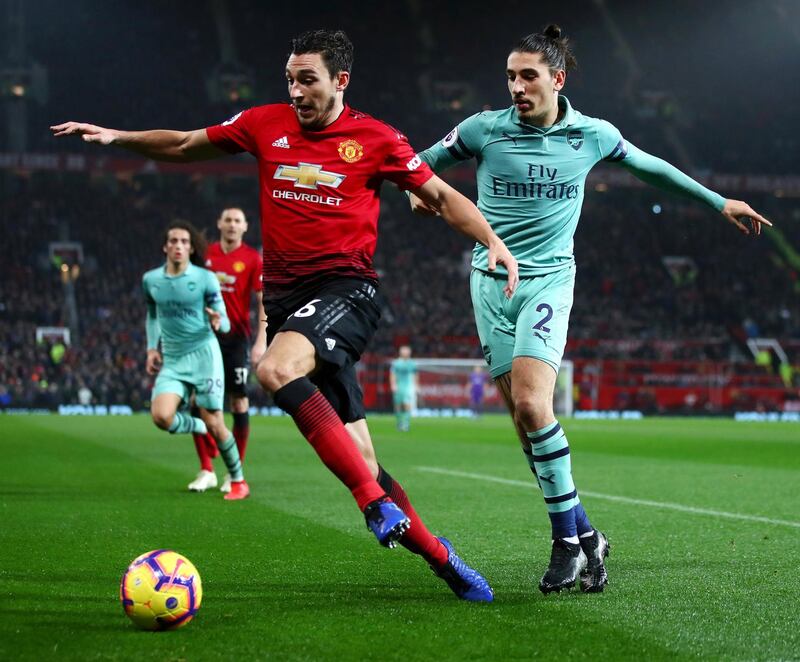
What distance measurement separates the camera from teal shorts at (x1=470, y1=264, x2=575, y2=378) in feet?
17.0

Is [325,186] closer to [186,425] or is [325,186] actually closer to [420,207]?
[420,207]

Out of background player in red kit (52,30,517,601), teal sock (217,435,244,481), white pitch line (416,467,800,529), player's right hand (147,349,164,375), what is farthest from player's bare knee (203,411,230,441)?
background player in red kit (52,30,517,601)

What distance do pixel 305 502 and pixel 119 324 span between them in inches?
1163

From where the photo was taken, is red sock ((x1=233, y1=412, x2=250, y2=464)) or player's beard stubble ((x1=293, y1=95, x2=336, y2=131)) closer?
player's beard stubble ((x1=293, y1=95, x2=336, y2=131))

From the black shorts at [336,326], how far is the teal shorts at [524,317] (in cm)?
67

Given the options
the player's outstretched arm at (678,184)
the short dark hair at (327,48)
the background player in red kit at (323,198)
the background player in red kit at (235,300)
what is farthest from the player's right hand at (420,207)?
the background player in red kit at (235,300)

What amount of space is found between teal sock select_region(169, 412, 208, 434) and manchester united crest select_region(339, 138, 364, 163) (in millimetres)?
5189

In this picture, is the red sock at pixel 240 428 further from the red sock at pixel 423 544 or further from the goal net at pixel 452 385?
the goal net at pixel 452 385

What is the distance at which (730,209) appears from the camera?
227 inches

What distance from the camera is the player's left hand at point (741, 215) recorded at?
223 inches

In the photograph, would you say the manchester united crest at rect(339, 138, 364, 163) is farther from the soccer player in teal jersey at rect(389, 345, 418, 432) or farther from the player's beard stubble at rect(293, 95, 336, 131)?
the soccer player in teal jersey at rect(389, 345, 418, 432)

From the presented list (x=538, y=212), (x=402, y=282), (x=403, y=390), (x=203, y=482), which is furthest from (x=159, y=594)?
(x=402, y=282)

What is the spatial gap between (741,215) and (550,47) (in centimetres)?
132

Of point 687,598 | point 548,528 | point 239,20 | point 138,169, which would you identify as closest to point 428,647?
point 687,598
